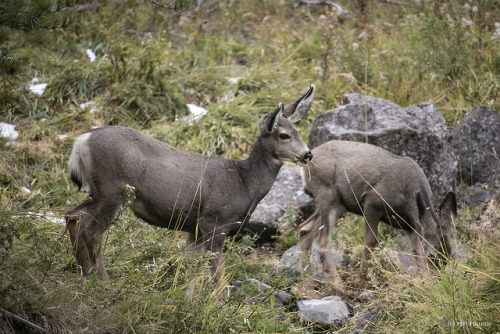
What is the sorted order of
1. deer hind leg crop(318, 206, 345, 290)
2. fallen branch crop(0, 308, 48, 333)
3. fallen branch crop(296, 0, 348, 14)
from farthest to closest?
fallen branch crop(296, 0, 348, 14)
deer hind leg crop(318, 206, 345, 290)
fallen branch crop(0, 308, 48, 333)

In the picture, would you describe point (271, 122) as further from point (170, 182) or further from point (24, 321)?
point (24, 321)

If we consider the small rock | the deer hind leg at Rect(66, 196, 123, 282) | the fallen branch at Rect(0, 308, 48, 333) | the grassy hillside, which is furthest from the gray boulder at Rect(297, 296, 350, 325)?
the fallen branch at Rect(0, 308, 48, 333)

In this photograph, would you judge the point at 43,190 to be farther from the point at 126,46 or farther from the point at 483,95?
the point at 483,95

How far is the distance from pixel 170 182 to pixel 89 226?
807mm

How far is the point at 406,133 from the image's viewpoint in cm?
788

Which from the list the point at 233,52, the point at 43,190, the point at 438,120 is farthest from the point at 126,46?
the point at 438,120

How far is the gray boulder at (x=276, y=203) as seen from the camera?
25.7 ft

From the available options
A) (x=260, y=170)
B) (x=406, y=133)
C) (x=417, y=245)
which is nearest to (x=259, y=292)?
(x=260, y=170)

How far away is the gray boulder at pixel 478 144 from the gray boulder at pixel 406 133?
0.46 metres

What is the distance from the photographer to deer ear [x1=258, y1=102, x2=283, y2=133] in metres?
5.65

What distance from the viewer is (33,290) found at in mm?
4301

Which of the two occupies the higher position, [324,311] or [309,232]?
[324,311]

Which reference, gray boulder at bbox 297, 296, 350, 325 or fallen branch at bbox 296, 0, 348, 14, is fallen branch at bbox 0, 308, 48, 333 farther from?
fallen branch at bbox 296, 0, 348, 14

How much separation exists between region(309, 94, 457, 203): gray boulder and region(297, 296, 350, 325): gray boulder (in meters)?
2.98
